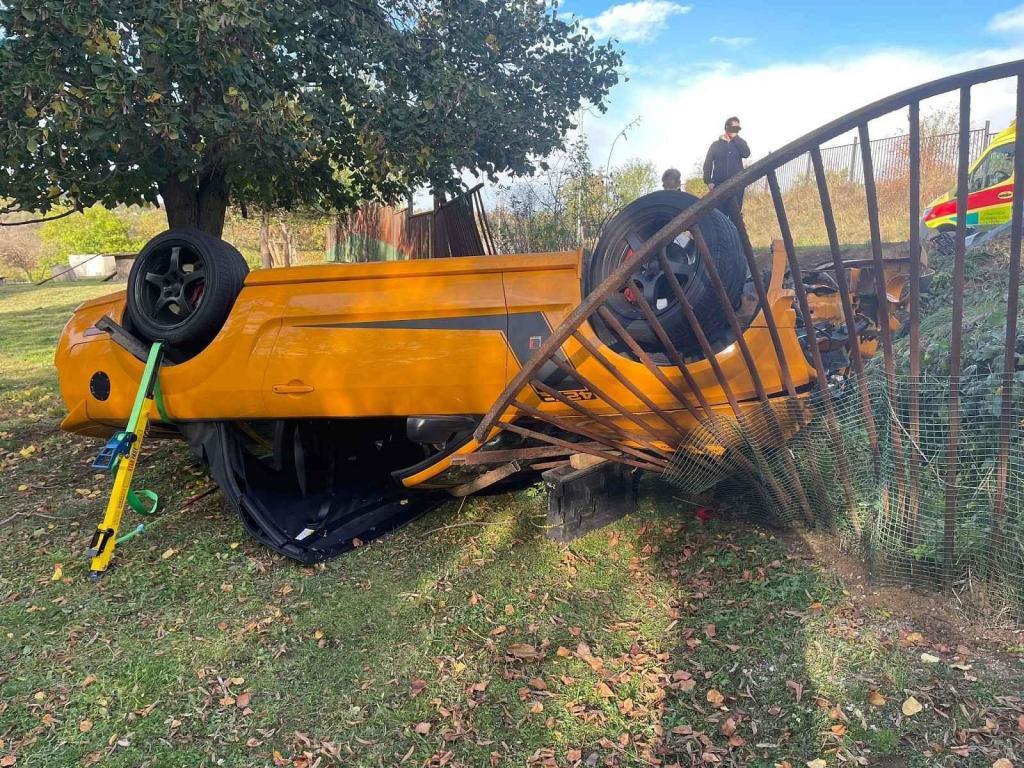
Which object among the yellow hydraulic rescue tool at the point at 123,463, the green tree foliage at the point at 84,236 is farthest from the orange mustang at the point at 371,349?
the green tree foliage at the point at 84,236

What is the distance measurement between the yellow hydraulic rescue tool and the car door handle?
0.83m

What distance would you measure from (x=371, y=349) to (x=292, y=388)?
1.87ft

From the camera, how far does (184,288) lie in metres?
4.25

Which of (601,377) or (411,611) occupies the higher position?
(601,377)

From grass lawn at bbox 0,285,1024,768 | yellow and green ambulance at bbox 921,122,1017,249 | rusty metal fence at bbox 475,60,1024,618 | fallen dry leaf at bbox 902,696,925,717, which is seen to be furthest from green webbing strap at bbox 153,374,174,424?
yellow and green ambulance at bbox 921,122,1017,249

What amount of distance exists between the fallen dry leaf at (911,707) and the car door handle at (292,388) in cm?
332

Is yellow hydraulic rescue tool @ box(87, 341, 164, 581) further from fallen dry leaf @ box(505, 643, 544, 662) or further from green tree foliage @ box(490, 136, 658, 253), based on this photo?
green tree foliage @ box(490, 136, 658, 253)

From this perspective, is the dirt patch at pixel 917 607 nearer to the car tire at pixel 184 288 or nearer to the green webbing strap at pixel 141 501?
the car tire at pixel 184 288

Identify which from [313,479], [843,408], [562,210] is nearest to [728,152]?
[562,210]

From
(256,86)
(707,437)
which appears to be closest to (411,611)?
(707,437)

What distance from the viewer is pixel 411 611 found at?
3.50 m

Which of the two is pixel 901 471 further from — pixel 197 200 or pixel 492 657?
pixel 197 200

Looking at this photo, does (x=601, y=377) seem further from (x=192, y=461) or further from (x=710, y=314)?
(x=192, y=461)

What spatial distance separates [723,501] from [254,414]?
3004mm
